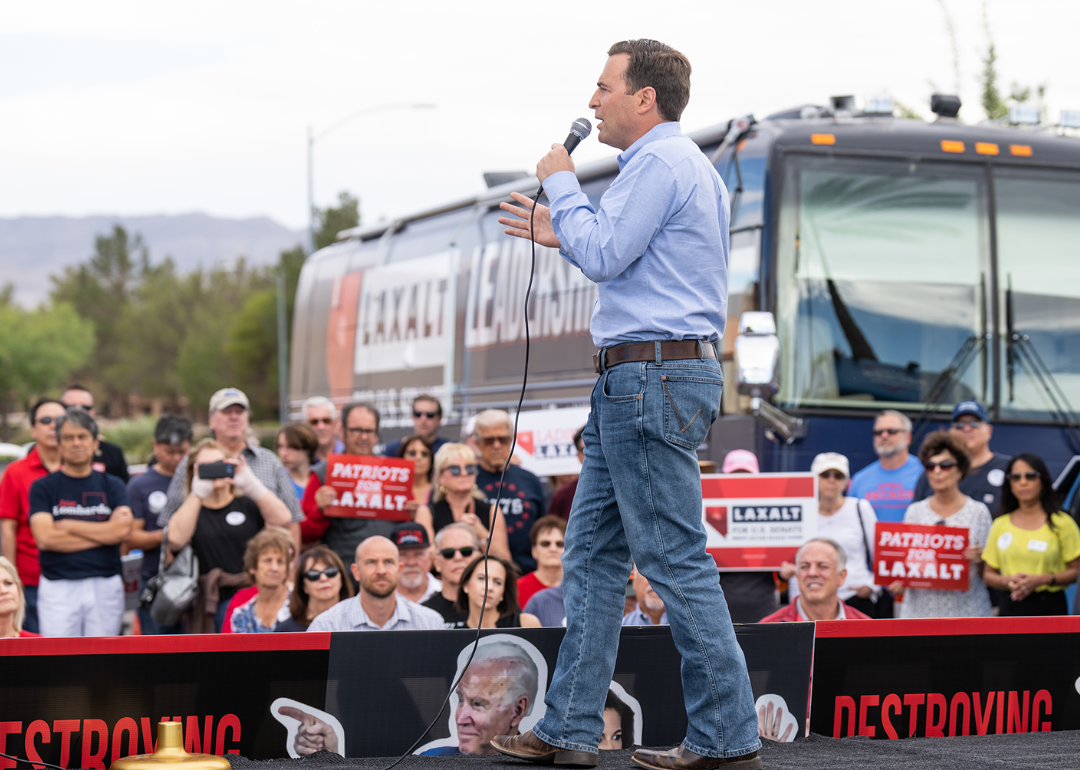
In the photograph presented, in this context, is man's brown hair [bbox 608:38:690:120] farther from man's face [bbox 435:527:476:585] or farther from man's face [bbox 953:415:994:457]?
man's face [bbox 953:415:994:457]

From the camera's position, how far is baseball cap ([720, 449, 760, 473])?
28.0 feet

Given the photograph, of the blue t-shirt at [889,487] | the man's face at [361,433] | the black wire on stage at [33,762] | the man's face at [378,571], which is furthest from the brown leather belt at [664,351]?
the man's face at [361,433]

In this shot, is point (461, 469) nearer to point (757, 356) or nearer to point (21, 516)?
point (757, 356)

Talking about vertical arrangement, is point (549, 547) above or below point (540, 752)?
above

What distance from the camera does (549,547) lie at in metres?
7.69

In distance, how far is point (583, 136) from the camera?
411 centimetres

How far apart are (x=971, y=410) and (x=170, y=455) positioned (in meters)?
4.81

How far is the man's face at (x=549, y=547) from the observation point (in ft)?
25.2

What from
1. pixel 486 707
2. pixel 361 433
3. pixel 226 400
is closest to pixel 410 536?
pixel 226 400

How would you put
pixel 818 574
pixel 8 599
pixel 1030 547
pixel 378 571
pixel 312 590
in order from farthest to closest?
1. pixel 1030 547
2. pixel 818 574
3. pixel 312 590
4. pixel 378 571
5. pixel 8 599

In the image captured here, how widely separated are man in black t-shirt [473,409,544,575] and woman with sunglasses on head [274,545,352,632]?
1.65 metres

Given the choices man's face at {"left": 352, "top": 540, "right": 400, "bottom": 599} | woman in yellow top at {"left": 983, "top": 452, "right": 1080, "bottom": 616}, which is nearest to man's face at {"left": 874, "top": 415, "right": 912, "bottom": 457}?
woman in yellow top at {"left": 983, "top": 452, "right": 1080, "bottom": 616}

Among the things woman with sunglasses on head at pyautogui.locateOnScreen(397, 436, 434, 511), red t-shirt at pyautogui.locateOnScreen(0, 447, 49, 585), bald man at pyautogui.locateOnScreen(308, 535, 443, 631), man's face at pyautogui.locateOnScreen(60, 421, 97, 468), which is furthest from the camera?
woman with sunglasses on head at pyautogui.locateOnScreen(397, 436, 434, 511)

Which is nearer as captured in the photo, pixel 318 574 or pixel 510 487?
pixel 318 574
